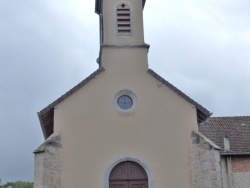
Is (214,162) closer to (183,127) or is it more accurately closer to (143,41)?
(183,127)

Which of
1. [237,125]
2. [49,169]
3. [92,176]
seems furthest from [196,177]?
[237,125]

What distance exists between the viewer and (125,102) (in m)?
18.0

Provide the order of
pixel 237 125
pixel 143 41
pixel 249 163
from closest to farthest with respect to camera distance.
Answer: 1. pixel 143 41
2. pixel 249 163
3. pixel 237 125

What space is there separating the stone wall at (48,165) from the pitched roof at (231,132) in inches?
440

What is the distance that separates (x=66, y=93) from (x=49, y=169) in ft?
10.4

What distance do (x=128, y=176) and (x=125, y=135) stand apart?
165 cm

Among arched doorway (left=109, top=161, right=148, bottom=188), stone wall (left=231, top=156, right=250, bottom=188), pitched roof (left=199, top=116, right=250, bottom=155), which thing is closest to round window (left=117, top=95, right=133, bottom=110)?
arched doorway (left=109, top=161, right=148, bottom=188)

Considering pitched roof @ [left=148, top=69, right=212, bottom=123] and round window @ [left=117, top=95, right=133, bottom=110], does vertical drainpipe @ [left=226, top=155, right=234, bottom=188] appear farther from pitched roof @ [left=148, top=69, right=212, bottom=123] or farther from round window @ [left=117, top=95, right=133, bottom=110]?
round window @ [left=117, top=95, right=133, bottom=110]

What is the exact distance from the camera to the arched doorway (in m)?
17.2

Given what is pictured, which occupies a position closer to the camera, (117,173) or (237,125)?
(117,173)

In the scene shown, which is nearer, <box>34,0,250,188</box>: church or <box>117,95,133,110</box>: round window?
<box>34,0,250,188</box>: church

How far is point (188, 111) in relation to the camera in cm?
1795

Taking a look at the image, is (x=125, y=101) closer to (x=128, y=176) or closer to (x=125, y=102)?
(x=125, y=102)

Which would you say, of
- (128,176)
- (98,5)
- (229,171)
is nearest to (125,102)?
(128,176)
